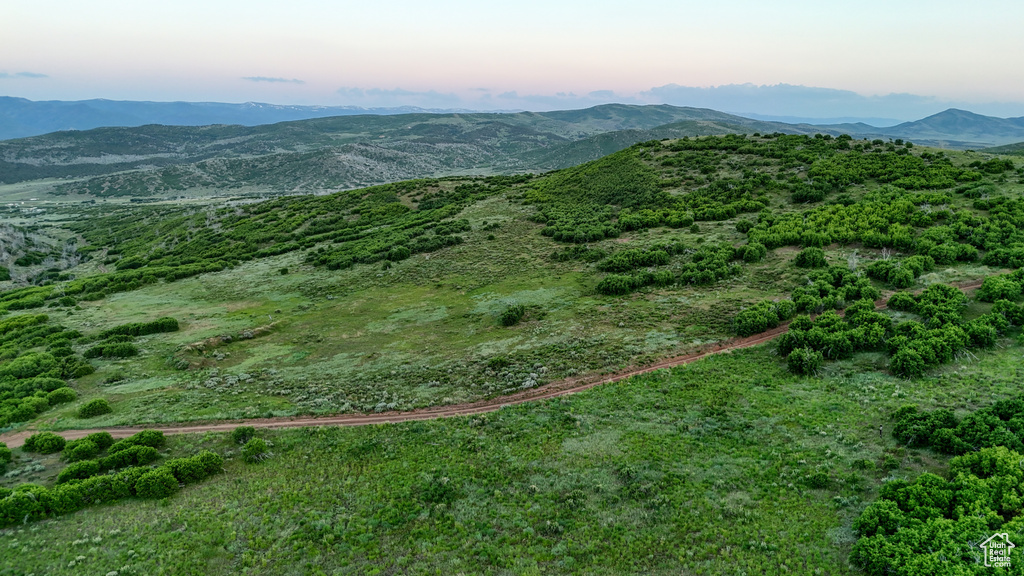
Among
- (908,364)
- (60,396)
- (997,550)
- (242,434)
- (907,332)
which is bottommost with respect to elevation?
(60,396)

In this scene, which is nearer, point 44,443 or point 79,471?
point 79,471

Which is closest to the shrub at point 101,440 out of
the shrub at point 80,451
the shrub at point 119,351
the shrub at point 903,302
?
the shrub at point 80,451

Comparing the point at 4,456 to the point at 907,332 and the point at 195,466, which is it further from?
the point at 907,332

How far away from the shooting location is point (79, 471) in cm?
1977

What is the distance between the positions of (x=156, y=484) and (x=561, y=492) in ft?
55.1

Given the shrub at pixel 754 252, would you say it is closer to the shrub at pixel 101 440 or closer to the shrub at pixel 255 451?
the shrub at pixel 255 451

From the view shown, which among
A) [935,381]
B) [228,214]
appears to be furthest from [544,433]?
[228,214]

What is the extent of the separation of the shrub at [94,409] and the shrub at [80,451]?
505 cm

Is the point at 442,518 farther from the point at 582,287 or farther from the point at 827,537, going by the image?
the point at 582,287

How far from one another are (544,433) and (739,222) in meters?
38.2

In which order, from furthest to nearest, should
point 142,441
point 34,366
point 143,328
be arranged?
point 143,328, point 34,366, point 142,441

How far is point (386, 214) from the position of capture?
85.9 meters

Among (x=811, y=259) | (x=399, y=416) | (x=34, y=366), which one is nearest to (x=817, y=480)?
(x=399, y=416)

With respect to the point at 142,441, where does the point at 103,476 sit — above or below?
above
